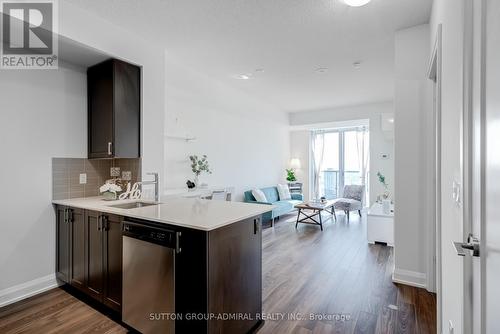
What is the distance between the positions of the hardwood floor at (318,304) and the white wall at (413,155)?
326 mm

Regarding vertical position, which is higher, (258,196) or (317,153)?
(317,153)

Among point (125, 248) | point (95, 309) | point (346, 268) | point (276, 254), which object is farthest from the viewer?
point (276, 254)

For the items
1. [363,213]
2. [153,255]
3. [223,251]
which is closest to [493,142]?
[223,251]

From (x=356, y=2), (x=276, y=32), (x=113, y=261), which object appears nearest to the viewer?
(x=113, y=261)

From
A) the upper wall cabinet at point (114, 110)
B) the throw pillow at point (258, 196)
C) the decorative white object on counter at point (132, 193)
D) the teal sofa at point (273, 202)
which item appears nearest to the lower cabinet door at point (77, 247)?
the decorative white object on counter at point (132, 193)

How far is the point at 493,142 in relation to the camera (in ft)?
2.32

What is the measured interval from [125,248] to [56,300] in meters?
1.20

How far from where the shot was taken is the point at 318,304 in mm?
2377

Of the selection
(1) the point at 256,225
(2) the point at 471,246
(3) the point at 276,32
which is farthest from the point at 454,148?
(3) the point at 276,32

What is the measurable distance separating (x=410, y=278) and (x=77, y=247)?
134 inches

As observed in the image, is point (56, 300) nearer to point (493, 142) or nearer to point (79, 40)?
point (79, 40)

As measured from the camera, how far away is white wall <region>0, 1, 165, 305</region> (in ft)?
7.93

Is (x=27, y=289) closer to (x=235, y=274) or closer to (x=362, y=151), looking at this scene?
(x=235, y=274)

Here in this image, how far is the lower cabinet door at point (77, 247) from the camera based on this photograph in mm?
2439
